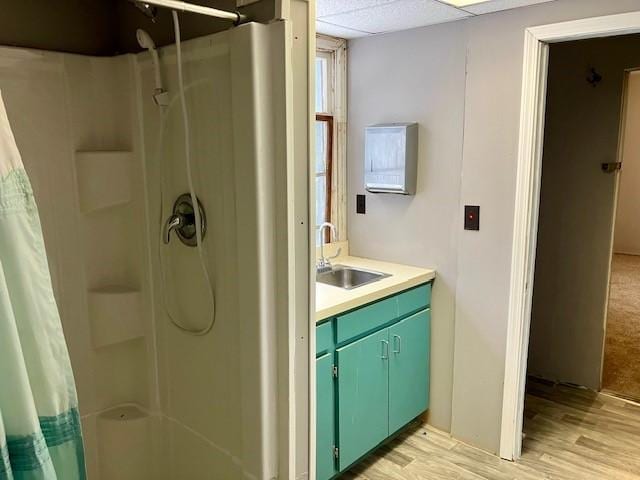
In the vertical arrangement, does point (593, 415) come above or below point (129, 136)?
Result: below

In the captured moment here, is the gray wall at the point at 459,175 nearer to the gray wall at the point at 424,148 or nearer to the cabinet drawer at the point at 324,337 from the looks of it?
the gray wall at the point at 424,148

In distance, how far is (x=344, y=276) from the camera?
291 centimetres

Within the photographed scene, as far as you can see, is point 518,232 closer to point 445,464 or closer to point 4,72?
point 445,464

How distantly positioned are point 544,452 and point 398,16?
2.29 m

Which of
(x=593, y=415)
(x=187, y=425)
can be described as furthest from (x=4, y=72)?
(x=593, y=415)

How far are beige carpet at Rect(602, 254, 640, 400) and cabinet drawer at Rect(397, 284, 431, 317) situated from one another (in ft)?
5.09

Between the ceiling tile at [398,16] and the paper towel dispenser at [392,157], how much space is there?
49cm

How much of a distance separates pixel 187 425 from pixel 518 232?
1659 millimetres

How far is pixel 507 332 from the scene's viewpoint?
254 cm

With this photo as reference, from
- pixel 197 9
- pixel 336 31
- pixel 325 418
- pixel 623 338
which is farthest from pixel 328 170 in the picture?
pixel 623 338

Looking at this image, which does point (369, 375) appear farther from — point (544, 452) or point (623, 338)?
point (623, 338)

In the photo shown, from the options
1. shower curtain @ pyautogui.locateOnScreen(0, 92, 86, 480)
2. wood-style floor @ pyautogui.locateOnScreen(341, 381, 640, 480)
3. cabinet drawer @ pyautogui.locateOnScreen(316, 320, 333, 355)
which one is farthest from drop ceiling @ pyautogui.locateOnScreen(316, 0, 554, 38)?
wood-style floor @ pyautogui.locateOnScreen(341, 381, 640, 480)

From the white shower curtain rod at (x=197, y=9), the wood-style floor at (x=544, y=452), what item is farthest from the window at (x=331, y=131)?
the white shower curtain rod at (x=197, y=9)

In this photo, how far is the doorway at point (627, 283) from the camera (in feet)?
11.4
